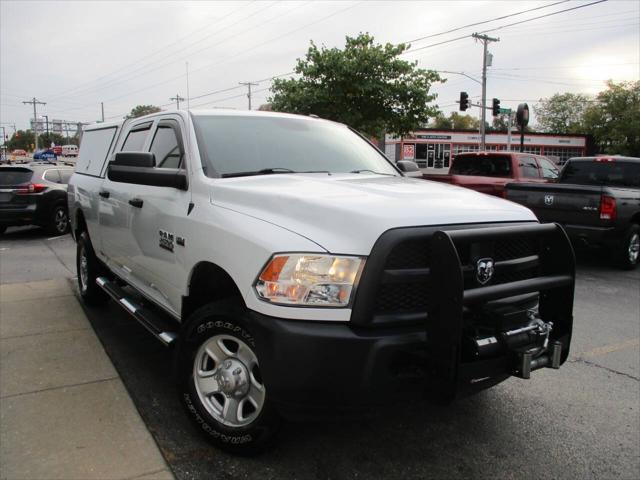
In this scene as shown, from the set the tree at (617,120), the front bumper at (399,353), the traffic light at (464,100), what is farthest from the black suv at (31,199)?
the tree at (617,120)

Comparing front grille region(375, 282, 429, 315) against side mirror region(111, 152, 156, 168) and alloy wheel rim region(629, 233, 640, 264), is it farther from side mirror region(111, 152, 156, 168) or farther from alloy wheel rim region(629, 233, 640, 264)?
alloy wheel rim region(629, 233, 640, 264)

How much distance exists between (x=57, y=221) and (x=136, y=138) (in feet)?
28.7

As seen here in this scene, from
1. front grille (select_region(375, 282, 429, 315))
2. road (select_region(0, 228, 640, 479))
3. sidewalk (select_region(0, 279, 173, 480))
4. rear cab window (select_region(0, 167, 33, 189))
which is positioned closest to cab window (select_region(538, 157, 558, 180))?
road (select_region(0, 228, 640, 479))

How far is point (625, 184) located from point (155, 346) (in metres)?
8.50

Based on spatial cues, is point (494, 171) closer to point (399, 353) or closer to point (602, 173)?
point (602, 173)

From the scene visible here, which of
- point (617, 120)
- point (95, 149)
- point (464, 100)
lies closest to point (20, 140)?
point (617, 120)

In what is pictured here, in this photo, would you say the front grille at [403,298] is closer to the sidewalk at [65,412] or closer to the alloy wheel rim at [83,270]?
the sidewalk at [65,412]

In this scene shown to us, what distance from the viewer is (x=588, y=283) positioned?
793 centimetres

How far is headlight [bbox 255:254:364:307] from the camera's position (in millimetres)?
2420

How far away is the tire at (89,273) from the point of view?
18.8 ft

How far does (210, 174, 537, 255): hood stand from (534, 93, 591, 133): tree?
98.3 m

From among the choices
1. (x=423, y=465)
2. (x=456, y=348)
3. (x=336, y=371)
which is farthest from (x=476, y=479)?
(x=336, y=371)

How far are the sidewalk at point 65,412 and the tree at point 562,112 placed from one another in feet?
322

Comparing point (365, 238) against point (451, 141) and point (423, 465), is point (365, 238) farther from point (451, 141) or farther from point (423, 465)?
point (451, 141)
